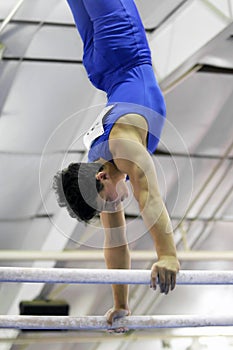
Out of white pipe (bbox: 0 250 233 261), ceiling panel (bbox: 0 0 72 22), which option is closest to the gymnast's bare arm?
ceiling panel (bbox: 0 0 72 22)

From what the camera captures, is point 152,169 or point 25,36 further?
point 25,36

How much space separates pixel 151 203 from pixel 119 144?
1.15 feet

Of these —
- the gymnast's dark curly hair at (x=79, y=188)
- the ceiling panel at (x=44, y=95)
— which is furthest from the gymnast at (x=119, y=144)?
the ceiling panel at (x=44, y=95)

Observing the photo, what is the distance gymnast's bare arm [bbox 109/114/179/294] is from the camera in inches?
159

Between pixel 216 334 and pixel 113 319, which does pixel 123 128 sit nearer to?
pixel 113 319

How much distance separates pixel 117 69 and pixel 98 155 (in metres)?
0.54

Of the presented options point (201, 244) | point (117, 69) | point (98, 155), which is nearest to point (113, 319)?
point (98, 155)

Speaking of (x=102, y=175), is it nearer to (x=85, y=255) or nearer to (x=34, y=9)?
(x=34, y=9)

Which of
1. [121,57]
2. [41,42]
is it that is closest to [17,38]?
[41,42]

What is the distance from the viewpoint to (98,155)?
14.4ft

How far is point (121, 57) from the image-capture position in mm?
4562

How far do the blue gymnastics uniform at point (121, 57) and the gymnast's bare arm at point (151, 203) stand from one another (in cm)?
29

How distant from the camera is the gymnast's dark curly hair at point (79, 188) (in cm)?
422

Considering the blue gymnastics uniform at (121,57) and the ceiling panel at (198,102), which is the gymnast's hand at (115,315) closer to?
the blue gymnastics uniform at (121,57)
